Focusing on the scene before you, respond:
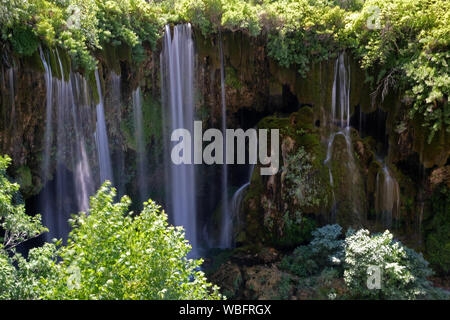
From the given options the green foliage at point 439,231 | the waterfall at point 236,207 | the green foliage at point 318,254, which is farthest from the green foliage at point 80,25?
the green foliage at point 439,231

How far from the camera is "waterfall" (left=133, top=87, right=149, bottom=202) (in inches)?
536

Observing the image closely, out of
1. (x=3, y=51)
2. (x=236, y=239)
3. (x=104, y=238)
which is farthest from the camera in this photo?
(x=236, y=239)

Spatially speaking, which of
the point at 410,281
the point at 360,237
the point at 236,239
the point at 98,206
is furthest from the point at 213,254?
the point at 98,206

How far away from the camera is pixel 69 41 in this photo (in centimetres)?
984

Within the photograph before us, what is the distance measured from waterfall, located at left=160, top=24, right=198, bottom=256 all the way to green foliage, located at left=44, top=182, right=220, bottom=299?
787 centimetres

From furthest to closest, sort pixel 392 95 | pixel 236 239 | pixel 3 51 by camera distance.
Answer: pixel 236 239
pixel 392 95
pixel 3 51

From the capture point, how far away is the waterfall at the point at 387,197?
12773 mm

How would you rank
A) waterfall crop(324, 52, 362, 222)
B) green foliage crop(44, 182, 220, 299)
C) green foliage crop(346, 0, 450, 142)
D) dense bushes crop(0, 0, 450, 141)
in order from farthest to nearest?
waterfall crop(324, 52, 362, 222) < green foliage crop(346, 0, 450, 142) < dense bushes crop(0, 0, 450, 141) < green foliage crop(44, 182, 220, 299)

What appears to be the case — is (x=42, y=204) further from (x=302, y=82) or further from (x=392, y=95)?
(x=392, y=95)

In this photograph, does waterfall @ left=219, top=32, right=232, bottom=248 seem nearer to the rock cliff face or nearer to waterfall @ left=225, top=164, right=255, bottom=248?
waterfall @ left=225, top=164, right=255, bottom=248

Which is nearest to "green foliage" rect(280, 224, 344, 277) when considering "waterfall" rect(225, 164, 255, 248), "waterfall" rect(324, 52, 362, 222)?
"waterfall" rect(324, 52, 362, 222)

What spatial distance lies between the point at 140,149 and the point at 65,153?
10.3 ft

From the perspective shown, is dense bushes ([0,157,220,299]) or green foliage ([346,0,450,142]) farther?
green foliage ([346,0,450,142])

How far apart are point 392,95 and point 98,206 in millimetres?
10487
